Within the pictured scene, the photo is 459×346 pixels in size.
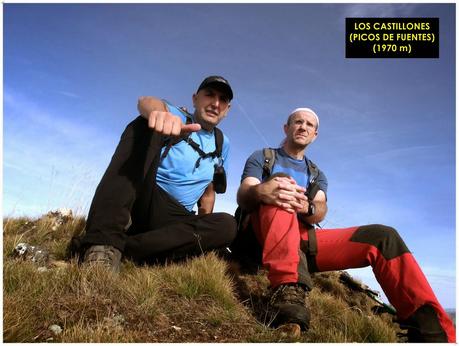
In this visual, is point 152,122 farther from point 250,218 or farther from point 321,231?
point 321,231

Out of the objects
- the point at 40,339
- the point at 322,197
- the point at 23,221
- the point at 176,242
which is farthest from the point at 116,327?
the point at 23,221

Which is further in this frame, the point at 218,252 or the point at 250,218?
the point at 218,252

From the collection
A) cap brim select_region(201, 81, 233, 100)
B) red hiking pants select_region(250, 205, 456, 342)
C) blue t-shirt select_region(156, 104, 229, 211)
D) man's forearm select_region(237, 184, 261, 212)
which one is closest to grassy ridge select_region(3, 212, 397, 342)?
red hiking pants select_region(250, 205, 456, 342)

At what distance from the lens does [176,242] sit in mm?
4855

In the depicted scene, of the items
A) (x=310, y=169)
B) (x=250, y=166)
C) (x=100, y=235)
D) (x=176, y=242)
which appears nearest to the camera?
(x=100, y=235)

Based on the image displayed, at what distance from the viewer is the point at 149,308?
3.63 metres

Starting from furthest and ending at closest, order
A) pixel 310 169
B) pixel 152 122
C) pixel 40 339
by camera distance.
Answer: pixel 310 169 → pixel 152 122 → pixel 40 339

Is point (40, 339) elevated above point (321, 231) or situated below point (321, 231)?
below

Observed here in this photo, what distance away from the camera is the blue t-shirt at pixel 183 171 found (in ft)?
16.8

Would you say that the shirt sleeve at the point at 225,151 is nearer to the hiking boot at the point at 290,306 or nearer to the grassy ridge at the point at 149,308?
the grassy ridge at the point at 149,308

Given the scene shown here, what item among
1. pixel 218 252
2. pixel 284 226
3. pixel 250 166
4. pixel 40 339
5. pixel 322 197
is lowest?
pixel 40 339

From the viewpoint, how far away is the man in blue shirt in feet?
14.2

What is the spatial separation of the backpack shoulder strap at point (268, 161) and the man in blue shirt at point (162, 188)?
650mm

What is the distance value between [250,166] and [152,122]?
1697 mm
